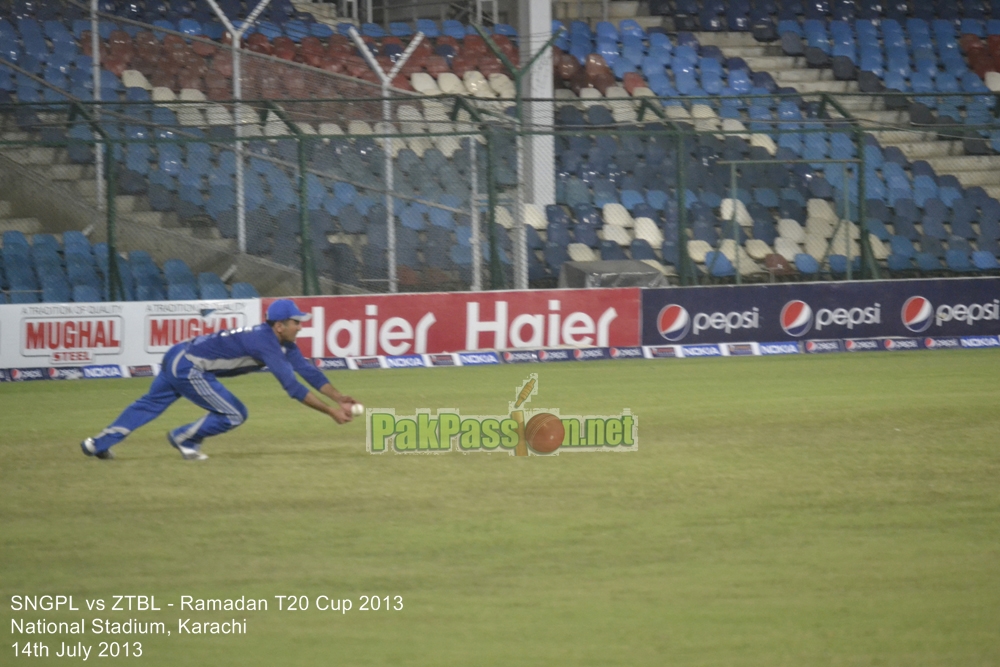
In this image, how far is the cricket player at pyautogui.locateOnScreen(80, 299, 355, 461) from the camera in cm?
1009

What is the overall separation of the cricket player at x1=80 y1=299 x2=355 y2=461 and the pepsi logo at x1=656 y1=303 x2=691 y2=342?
9227mm

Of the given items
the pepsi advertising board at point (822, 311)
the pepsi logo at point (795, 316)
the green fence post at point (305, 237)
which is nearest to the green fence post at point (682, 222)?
the pepsi advertising board at point (822, 311)

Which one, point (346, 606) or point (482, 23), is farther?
point (482, 23)

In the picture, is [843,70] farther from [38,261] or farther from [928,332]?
[38,261]

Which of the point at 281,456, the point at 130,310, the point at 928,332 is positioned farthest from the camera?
the point at 928,332

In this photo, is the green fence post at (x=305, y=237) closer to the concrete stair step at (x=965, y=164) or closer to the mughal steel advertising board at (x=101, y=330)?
the mughal steel advertising board at (x=101, y=330)

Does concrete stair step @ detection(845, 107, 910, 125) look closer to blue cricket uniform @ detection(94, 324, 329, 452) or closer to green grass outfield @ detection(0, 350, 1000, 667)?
green grass outfield @ detection(0, 350, 1000, 667)

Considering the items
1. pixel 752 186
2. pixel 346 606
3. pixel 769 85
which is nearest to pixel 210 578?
pixel 346 606

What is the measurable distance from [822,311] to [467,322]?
5.65 meters

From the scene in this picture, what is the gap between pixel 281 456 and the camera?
10.9 metres

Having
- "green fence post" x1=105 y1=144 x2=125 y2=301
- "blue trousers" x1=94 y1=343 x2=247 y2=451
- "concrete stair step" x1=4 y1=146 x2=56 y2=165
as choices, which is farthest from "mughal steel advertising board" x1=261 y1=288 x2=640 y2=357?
"blue trousers" x1=94 y1=343 x2=247 y2=451

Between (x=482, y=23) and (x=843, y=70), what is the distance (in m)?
8.50

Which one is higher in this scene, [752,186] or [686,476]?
[752,186]

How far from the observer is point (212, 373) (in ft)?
34.2
